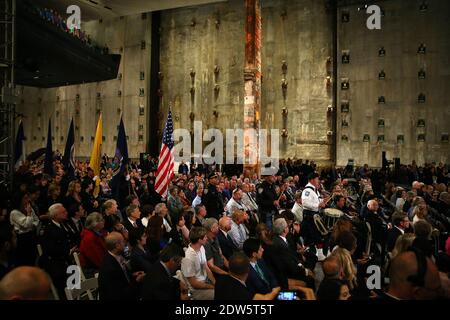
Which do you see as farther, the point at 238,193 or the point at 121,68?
the point at 121,68

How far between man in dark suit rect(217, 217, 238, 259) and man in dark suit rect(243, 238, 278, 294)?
168 cm

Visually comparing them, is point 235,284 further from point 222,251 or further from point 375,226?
point 375,226

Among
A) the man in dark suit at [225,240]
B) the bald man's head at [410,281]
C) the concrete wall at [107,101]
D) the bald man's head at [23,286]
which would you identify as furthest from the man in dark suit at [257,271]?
the concrete wall at [107,101]

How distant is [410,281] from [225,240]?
4292mm

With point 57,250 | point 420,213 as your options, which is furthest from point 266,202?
point 57,250

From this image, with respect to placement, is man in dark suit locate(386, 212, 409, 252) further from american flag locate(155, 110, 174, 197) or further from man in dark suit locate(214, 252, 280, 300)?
american flag locate(155, 110, 174, 197)

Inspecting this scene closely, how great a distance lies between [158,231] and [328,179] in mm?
14438

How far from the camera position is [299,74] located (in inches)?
1016

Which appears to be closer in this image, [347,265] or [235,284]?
[235,284]

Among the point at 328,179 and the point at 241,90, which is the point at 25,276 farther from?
the point at 241,90

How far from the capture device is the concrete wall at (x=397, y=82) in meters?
22.5

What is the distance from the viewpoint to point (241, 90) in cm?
2723
